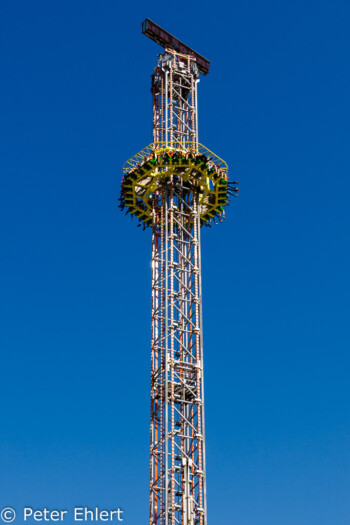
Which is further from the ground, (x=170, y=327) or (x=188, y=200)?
(x=188, y=200)

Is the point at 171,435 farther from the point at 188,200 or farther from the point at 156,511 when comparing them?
the point at 188,200

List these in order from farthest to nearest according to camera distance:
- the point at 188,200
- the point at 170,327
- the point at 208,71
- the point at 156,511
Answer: the point at 208,71, the point at 188,200, the point at 170,327, the point at 156,511

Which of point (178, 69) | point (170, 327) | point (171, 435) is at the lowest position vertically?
point (171, 435)

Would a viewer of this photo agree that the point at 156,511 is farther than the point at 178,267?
No

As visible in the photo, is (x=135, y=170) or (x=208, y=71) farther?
(x=208, y=71)

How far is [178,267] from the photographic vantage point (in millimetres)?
91938

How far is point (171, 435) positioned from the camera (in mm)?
84062

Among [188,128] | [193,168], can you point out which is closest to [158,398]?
[193,168]

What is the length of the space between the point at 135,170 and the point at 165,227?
5996 millimetres

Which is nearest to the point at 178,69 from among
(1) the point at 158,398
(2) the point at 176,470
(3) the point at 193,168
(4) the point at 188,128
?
(4) the point at 188,128

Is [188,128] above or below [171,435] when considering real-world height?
above

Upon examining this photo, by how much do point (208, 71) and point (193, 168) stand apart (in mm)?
18177

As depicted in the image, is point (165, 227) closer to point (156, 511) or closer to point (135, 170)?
point (135, 170)

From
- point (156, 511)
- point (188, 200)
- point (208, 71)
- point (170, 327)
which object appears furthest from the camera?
point (208, 71)
